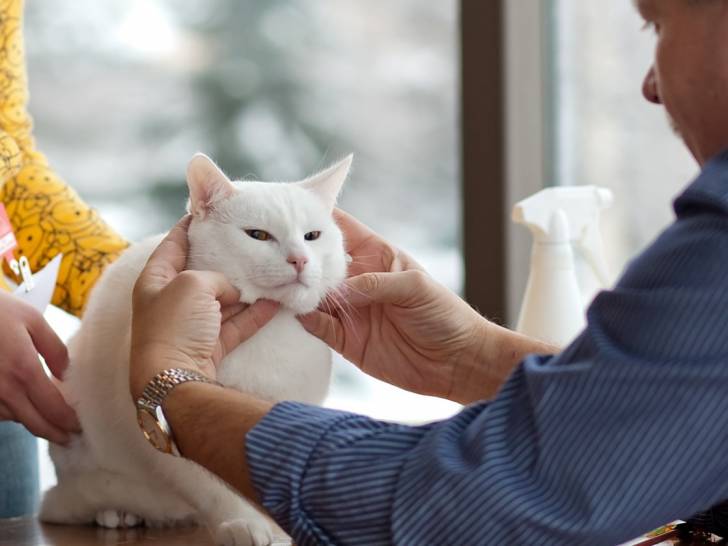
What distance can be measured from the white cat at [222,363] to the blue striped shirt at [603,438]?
0.42 metres

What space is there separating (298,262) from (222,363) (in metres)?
0.14

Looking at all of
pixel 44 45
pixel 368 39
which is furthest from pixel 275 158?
pixel 44 45

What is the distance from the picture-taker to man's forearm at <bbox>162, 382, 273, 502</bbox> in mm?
840

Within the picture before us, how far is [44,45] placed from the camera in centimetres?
267

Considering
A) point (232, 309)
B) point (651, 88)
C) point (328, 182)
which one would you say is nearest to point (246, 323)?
point (232, 309)

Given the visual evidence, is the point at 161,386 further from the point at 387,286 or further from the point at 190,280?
the point at 387,286

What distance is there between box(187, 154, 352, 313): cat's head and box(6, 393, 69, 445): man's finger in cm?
26

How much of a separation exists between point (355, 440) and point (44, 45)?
2.16 m

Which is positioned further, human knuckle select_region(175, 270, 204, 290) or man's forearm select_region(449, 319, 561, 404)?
man's forearm select_region(449, 319, 561, 404)

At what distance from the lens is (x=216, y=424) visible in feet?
2.84

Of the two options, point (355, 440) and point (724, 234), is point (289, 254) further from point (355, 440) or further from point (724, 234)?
point (724, 234)

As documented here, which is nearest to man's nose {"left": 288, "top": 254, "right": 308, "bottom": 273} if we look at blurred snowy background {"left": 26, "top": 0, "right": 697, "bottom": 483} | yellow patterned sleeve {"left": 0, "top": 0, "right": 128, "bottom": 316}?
yellow patterned sleeve {"left": 0, "top": 0, "right": 128, "bottom": 316}

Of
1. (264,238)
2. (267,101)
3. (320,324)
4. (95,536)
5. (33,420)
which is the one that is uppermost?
(267,101)

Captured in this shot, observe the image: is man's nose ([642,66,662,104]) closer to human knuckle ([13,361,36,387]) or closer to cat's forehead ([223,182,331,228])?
cat's forehead ([223,182,331,228])
